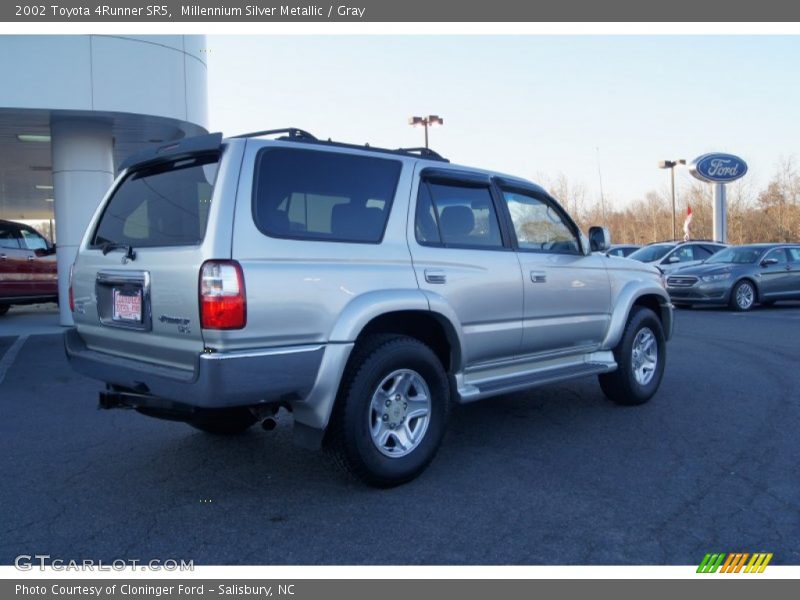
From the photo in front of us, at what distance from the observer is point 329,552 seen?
3.63m

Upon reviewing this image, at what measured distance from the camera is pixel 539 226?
595 centimetres

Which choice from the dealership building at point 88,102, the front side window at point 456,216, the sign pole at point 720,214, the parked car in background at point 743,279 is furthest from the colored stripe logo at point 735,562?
the sign pole at point 720,214

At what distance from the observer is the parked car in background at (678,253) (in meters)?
19.0

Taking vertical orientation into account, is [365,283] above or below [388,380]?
above

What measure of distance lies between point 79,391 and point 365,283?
15.1ft

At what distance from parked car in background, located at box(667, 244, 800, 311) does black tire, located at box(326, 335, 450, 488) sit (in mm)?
13108

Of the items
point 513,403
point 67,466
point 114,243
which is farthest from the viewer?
point 513,403

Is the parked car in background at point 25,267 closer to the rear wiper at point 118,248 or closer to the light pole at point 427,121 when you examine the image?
the rear wiper at point 118,248

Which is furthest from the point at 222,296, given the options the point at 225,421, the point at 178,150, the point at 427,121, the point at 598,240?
the point at 427,121

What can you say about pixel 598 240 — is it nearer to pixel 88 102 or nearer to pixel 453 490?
pixel 453 490

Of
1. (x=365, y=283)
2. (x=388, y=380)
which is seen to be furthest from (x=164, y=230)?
(x=388, y=380)

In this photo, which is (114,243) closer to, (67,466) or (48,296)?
(67,466)

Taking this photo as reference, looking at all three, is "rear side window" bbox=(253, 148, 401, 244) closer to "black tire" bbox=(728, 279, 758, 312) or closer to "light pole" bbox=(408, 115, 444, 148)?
"black tire" bbox=(728, 279, 758, 312)

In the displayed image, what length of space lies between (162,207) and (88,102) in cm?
798
